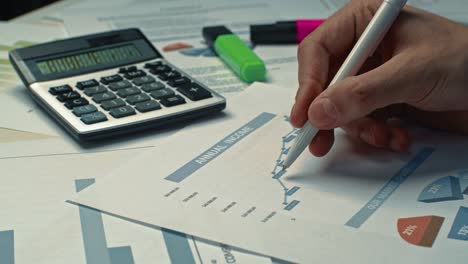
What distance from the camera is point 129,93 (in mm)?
637

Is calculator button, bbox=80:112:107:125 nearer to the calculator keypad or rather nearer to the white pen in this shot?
the calculator keypad

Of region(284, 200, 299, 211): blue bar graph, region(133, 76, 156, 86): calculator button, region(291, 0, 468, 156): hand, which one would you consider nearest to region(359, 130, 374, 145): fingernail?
region(291, 0, 468, 156): hand

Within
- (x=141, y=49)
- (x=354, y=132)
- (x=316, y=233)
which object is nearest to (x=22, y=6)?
(x=141, y=49)

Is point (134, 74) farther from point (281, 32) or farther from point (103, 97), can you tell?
point (281, 32)

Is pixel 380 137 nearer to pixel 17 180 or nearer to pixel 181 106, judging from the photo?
pixel 181 106

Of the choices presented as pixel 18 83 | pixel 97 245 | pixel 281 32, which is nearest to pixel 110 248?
pixel 97 245

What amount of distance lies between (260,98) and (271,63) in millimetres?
114

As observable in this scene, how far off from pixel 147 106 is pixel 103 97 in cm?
4

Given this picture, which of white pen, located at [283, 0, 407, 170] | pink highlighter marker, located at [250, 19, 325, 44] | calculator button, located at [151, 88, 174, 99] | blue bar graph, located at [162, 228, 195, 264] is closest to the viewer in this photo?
blue bar graph, located at [162, 228, 195, 264]

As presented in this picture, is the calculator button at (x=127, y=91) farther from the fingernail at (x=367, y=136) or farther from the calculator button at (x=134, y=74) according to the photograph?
the fingernail at (x=367, y=136)

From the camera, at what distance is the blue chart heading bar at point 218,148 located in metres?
0.52

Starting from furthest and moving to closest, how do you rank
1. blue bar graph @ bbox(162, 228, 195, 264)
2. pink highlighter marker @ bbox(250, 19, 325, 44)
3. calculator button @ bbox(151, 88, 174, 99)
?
pink highlighter marker @ bbox(250, 19, 325, 44) < calculator button @ bbox(151, 88, 174, 99) < blue bar graph @ bbox(162, 228, 195, 264)

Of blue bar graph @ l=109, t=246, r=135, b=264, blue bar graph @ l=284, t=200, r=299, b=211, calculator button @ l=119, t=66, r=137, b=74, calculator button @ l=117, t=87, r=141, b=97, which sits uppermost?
calculator button @ l=119, t=66, r=137, b=74

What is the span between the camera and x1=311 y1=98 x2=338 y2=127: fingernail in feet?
1.67
